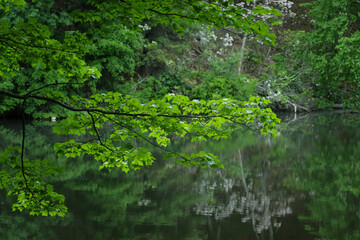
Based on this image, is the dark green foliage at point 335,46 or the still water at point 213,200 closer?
the still water at point 213,200

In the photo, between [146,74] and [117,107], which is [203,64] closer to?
[146,74]

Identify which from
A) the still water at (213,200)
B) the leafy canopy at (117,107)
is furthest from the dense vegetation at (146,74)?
the still water at (213,200)

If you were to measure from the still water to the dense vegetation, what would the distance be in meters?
0.77

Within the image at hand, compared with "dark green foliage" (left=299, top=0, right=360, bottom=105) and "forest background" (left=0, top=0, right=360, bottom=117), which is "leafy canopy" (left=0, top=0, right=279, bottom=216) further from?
"dark green foliage" (left=299, top=0, right=360, bottom=105)

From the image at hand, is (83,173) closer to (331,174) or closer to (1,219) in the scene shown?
(1,219)

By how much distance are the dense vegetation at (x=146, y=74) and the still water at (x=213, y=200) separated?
0.77 meters

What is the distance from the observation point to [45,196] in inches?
161

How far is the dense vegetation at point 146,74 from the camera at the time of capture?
13.2 ft

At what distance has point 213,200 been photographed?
7.52 metres

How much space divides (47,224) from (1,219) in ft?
2.43

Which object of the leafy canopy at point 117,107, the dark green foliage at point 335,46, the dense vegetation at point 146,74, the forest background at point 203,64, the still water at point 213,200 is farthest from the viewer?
the forest background at point 203,64

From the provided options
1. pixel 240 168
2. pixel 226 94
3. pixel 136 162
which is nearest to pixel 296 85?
pixel 226 94

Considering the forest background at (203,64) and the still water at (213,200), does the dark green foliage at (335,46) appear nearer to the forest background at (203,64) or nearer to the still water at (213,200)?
the forest background at (203,64)

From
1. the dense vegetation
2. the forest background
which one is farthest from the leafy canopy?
the forest background
